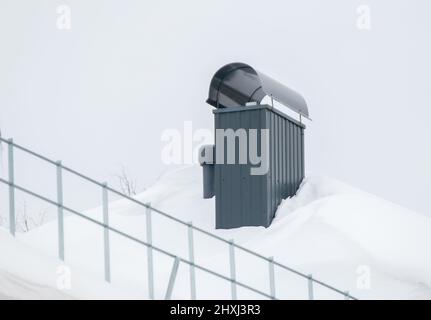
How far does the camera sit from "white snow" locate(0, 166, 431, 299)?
1354 centimetres

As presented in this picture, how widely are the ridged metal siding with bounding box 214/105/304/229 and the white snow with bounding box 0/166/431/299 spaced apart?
0.29 m

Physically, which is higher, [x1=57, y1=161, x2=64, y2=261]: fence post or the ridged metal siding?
the ridged metal siding

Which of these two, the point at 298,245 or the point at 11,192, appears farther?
the point at 298,245

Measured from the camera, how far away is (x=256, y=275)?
14.1 m

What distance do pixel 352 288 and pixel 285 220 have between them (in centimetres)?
280

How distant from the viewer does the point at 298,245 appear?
48.4ft

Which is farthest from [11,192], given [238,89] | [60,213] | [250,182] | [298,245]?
[238,89]

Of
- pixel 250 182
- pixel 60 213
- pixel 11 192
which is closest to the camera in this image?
pixel 11 192

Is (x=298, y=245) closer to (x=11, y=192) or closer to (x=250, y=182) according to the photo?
(x=250, y=182)

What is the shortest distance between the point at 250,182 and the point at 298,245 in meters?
2.08

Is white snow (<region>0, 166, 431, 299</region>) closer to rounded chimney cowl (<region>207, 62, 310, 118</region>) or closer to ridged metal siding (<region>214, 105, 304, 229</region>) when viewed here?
ridged metal siding (<region>214, 105, 304, 229</region>)

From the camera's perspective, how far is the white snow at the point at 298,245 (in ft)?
44.4

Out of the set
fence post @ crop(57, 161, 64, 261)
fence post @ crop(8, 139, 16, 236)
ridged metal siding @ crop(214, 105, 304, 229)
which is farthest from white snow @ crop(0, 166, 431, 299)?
fence post @ crop(8, 139, 16, 236)
